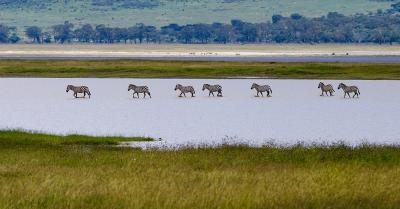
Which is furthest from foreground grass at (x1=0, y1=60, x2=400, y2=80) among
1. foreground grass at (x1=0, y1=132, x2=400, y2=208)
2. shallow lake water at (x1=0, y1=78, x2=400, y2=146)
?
foreground grass at (x1=0, y1=132, x2=400, y2=208)

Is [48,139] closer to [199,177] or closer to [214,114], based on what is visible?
[199,177]

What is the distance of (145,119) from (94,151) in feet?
41.6

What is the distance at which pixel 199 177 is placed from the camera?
18.5 metres

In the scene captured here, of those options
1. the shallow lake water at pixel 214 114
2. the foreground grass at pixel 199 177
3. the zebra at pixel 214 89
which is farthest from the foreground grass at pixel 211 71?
the foreground grass at pixel 199 177

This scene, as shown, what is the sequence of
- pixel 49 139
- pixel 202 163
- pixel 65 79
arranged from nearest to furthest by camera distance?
1. pixel 202 163
2. pixel 49 139
3. pixel 65 79

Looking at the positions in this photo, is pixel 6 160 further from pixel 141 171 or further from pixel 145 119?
pixel 145 119

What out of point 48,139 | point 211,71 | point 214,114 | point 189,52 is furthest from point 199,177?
point 189,52

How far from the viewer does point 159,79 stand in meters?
70.7

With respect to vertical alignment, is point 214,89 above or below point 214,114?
below

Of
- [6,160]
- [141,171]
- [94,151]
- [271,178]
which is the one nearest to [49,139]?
[94,151]

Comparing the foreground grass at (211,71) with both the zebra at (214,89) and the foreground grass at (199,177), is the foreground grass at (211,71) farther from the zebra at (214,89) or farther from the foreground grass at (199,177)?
the foreground grass at (199,177)

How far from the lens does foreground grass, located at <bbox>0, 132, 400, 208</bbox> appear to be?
15578 mm

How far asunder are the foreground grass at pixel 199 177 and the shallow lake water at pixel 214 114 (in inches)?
170

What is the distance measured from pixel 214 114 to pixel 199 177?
21.3 meters
